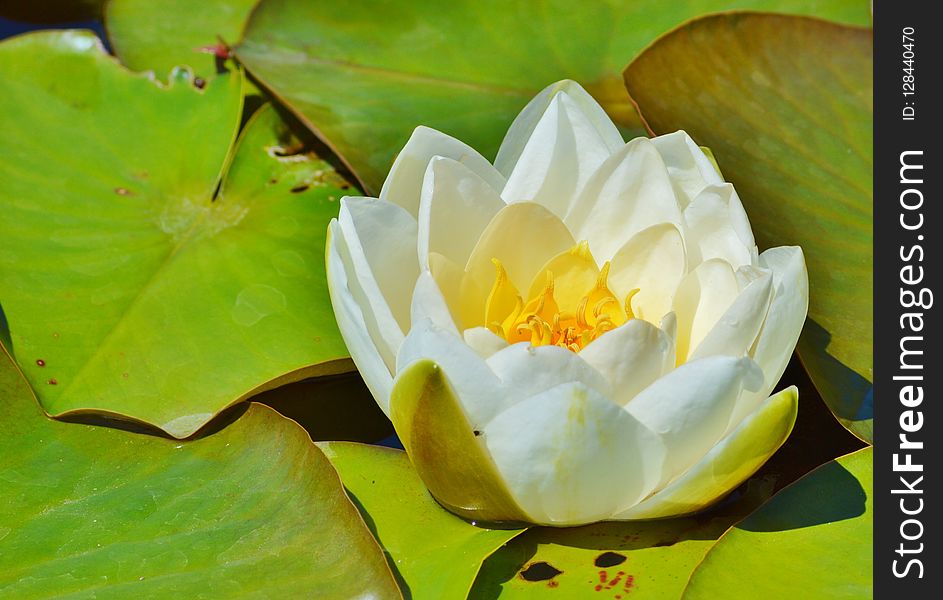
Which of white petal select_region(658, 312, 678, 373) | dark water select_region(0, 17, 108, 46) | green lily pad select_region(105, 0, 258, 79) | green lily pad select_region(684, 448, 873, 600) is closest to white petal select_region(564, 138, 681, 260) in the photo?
white petal select_region(658, 312, 678, 373)

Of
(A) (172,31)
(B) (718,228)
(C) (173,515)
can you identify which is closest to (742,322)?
(B) (718,228)

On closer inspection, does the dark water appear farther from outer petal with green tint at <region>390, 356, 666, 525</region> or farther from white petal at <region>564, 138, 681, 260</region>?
outer petal with green tint at <region>390, 356, 666, 525</region>

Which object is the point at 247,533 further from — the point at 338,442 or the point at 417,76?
the point at 417,76

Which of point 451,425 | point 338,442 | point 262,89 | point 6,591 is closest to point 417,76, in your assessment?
point 262,89

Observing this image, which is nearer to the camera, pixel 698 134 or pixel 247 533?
pixel 247 533

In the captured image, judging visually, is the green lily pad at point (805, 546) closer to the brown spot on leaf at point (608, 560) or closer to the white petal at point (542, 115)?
the brown spot on leaf at point (608, 560)

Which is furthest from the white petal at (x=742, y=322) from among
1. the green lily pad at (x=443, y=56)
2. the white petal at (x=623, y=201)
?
the green lily pad at (x=443, y=56)
